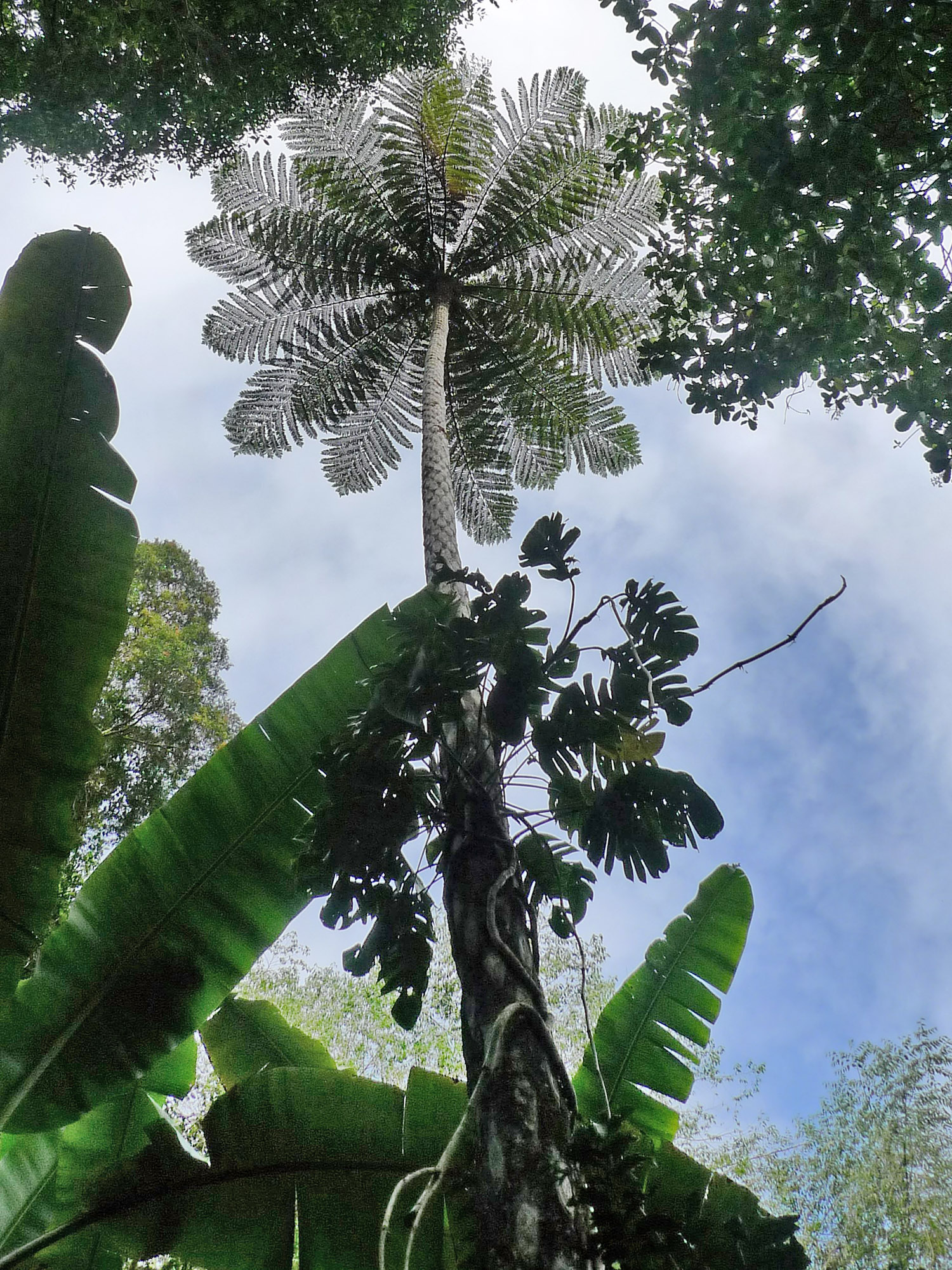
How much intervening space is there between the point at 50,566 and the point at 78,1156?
255 cm

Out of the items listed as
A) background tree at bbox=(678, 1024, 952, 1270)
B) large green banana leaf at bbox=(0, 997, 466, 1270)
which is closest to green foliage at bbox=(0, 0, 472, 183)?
large green banana leaf at bbox=(0, 997, 466, 1270)

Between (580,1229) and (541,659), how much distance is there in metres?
1.61

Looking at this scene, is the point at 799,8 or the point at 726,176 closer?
the point at 799,8

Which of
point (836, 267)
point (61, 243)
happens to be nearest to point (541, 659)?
point (836, 267)

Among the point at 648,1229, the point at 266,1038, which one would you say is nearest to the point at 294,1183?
the point at 266,1038

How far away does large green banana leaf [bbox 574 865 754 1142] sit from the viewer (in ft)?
11.7

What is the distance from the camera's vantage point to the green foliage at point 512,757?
262cm

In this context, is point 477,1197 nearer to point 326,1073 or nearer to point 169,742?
point 326,1073

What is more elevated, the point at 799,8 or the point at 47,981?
the point at 799,8

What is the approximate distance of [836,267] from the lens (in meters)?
2.77

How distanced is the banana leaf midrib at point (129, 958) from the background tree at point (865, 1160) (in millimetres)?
8627

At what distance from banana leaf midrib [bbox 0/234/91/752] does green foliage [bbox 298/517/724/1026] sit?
119 centimetres

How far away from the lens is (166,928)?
3.13 metres

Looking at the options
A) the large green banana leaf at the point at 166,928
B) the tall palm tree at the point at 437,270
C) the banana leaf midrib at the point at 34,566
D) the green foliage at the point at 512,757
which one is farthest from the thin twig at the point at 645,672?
the tall palm tree at the point at 437,270
